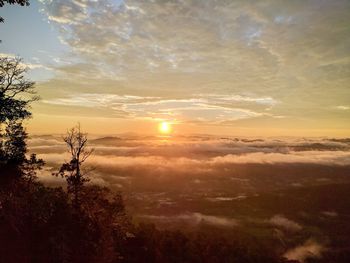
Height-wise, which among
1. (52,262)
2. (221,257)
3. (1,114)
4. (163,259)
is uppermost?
(1,114)


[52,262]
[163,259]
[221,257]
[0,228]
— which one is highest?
[0,228]

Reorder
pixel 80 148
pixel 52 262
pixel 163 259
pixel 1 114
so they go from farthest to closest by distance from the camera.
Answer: pixel 163 259 < pixel 80 148 < pixel 52 262 < pixel 1 114

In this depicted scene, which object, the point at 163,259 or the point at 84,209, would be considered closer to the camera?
the point at 84,209

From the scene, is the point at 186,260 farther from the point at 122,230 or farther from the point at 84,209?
the point at 84,209

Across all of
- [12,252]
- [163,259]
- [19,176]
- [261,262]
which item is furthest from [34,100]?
[261,262]

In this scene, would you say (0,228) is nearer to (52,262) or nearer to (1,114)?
(52,262)

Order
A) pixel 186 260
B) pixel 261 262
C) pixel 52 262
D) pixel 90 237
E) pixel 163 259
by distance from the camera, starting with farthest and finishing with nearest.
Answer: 1. pixel 261 262
2. pixel 186 260
3. pixel 163 259
4. pixel 90 237
5. pixel 52 262

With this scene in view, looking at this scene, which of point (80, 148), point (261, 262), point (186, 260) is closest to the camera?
point (80, 148)

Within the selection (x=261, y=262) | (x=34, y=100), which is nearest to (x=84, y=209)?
(x=34, y=100)

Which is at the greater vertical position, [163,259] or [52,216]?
[52,216]
